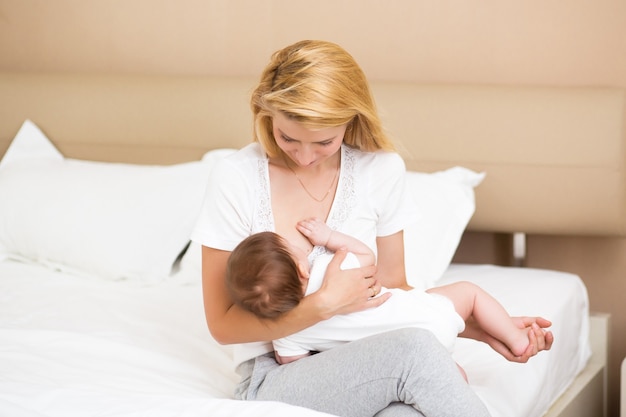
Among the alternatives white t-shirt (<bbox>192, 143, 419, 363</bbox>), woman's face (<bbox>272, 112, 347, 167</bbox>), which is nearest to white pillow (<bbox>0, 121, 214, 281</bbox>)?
white t-shirt (<bbox>192, 143, 419, 363</bbox>)

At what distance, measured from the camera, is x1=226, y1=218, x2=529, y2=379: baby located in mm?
1605

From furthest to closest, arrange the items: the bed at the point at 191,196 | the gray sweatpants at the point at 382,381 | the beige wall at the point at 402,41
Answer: the beige wall at the point at 402,41
the bed at the point at 191,196
the gray sweatpants at the point at 382,381

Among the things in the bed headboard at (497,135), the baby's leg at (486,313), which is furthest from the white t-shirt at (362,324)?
the bed headboard at (497,135)

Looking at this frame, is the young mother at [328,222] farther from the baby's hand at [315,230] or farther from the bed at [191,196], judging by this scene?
the bed at [191,196]

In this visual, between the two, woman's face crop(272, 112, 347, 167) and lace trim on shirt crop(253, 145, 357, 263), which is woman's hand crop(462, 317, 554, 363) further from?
woman's face crop(272, 112, 347, 167)

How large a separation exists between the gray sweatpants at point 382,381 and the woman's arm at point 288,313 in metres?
0.07

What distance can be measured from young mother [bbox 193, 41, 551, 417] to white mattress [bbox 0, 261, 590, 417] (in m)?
0.12

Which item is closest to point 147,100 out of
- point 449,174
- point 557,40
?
point 449,174

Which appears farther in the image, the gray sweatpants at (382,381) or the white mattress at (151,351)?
the white mattress at (151,351)

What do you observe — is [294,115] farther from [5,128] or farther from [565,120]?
[5,128]

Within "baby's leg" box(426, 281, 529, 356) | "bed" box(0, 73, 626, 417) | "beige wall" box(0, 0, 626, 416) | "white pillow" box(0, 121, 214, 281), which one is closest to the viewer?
"baby's leg" box(426, 281, 529, 356)

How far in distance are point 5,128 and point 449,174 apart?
1.60m

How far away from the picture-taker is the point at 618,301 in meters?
2.85

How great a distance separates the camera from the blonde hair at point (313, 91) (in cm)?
167
